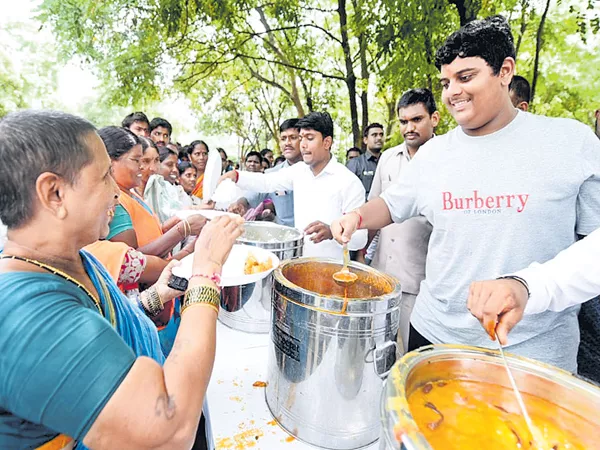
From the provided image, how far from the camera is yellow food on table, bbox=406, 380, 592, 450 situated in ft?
2.62

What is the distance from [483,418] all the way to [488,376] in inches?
4.4

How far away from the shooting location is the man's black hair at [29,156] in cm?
81

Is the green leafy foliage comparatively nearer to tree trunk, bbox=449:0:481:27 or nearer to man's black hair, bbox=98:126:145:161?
tree trunk, bbox=449:0:481:27

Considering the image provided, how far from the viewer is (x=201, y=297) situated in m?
0.98

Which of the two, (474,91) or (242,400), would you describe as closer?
(242,400)

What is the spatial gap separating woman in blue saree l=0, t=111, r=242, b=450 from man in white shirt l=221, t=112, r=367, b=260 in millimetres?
1877

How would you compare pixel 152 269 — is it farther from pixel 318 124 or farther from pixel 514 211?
pixel 318 124

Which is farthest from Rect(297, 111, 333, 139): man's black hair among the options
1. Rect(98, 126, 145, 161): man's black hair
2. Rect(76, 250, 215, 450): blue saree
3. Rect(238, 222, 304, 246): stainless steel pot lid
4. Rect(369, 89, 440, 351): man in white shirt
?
Rect(76, 250, 215, 450): blue saree

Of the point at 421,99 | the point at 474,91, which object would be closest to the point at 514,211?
the point at 474,91

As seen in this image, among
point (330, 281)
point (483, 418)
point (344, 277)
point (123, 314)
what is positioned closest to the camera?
point (483, 418)

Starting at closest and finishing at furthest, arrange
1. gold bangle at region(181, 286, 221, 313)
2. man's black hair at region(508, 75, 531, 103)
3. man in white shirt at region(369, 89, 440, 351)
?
1. gold bangle at region(181, 286, 221, 313)
2. man in white shirt at region(369, 89, 440, 351)
3. man's black hair at region(508, 75, 531, 103)

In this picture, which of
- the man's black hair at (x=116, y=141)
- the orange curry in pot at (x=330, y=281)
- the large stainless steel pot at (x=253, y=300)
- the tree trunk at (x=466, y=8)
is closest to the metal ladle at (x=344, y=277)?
the orange curry in pot at (x=330, y=281)

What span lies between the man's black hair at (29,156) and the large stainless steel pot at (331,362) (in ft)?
2.30

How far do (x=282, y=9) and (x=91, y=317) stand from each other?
7.46 metres
